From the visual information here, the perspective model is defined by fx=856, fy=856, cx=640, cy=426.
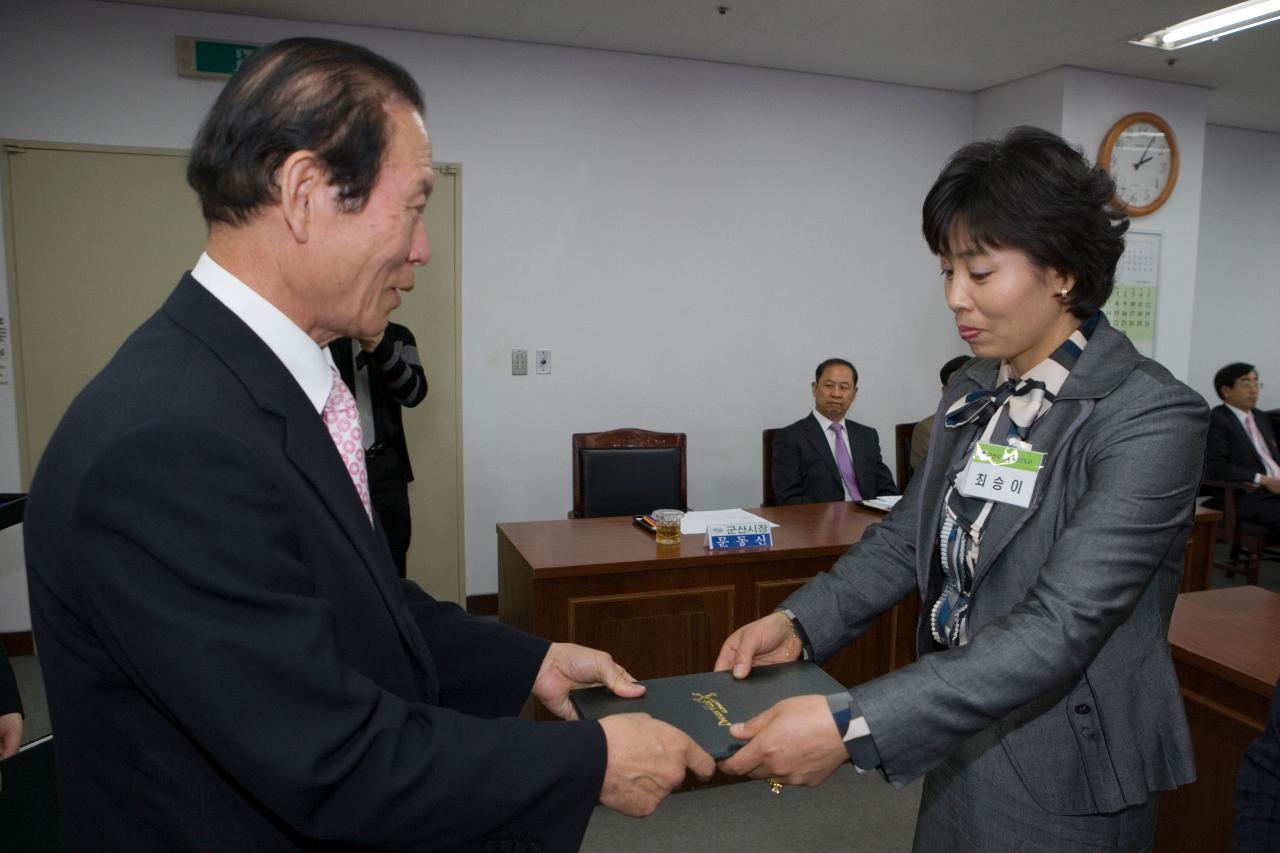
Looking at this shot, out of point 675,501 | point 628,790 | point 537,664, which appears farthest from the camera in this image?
point 675,501

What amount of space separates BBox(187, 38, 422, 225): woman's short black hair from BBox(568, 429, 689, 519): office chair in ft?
9.96

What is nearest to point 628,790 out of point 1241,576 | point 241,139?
point 241,139

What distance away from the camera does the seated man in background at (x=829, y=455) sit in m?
4.32

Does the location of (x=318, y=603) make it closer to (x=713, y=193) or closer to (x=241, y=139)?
(x=241, y=139)

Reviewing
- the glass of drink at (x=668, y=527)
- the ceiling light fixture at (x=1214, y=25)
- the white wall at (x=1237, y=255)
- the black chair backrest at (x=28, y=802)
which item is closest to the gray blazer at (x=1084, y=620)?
the black chair backrest at (x=28, y=802)

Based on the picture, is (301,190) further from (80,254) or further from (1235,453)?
(1235,453)

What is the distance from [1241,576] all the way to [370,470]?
5.67m

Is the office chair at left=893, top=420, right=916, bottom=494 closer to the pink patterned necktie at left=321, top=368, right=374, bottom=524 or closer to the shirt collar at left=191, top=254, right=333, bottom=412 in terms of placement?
the pink patterned necktie at left=321, top=368, right=374, bottom=524

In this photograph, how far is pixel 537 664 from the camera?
4.72 ft

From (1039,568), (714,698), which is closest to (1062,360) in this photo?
(1039,568)

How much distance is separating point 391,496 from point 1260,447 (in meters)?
5.52

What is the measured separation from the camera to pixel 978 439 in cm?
142

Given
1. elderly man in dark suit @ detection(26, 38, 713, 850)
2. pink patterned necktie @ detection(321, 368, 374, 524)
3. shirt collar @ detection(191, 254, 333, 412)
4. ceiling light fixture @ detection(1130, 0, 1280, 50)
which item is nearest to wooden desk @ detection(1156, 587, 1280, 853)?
elderly man in dark suit @ detection(26, 38, 713, 850)

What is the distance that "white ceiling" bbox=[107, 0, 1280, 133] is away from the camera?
4.05 metres
